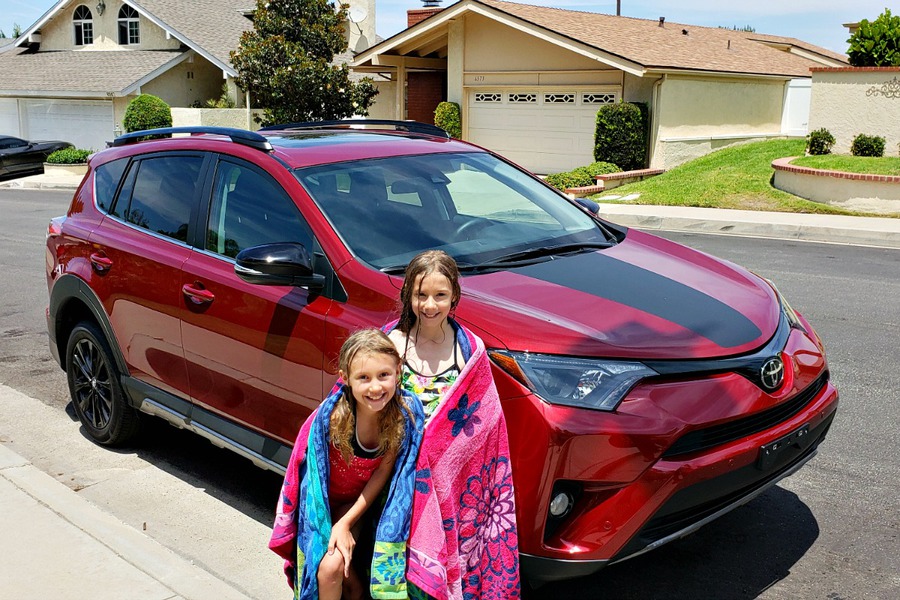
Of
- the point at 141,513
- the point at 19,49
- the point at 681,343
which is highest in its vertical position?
the point at 19,49

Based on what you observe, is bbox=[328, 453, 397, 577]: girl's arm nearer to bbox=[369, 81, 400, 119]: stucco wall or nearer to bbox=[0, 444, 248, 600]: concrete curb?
bbox=[0, 444, 248, 600]: concrete curb

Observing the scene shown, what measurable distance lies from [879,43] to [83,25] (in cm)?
3037

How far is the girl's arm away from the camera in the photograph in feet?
10.0

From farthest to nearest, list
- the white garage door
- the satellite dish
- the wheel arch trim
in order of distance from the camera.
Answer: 1. the satellite dish
2. the white garage door
3. the wheel arch trim

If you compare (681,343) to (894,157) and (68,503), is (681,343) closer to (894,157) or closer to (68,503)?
(68,503)

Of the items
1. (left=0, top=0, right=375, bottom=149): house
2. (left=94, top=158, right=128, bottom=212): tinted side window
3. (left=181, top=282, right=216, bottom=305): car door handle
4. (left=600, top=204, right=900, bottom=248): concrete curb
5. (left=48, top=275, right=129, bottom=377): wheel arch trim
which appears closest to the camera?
(left=181, top=282, right=216, bottom=305): car door handle

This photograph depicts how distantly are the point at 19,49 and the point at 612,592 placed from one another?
138ft

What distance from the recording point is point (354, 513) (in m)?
3.08

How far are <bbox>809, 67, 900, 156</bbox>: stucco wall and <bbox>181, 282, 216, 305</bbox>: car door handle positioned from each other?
1808 cm

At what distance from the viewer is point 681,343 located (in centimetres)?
343

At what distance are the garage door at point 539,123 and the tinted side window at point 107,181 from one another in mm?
19105

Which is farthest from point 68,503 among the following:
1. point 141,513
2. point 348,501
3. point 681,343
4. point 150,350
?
point 681,343

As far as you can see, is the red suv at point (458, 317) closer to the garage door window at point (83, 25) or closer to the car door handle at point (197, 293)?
the car door handle at point (197, 293)

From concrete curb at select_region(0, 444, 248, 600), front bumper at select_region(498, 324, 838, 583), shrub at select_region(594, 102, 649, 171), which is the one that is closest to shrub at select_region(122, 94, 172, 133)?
shrub at select_region(594, 102, 649, 171)
